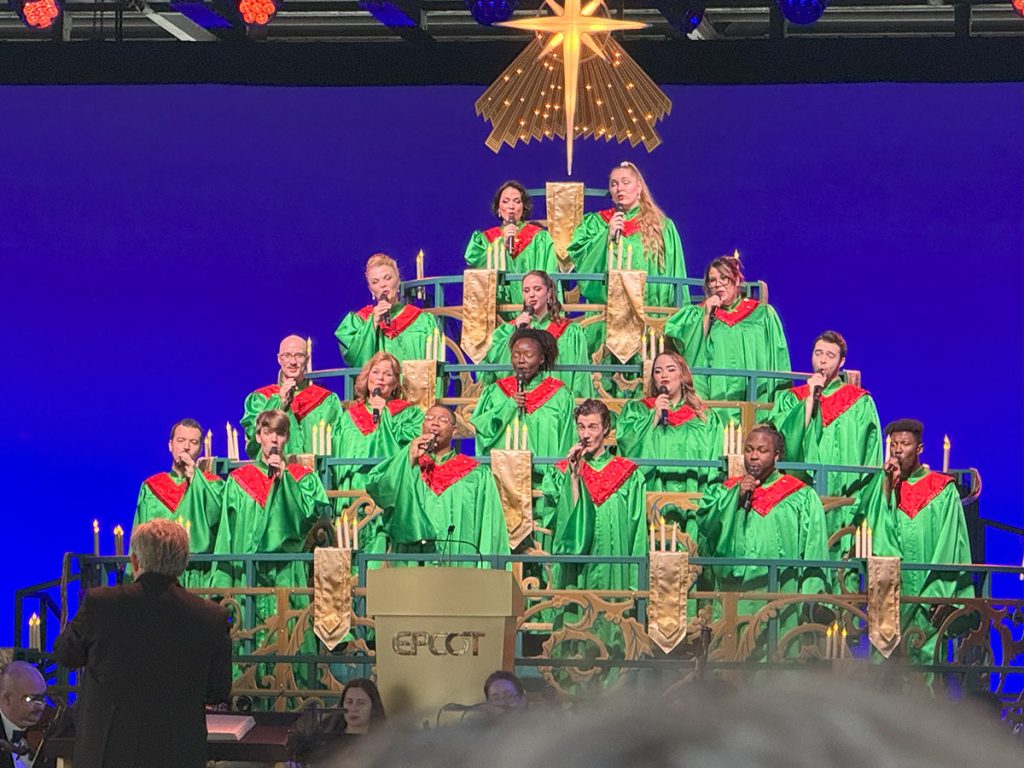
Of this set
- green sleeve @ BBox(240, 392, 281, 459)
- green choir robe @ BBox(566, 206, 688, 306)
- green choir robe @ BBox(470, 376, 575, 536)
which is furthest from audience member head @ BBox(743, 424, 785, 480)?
green sleeve @ BBox(240, 392, 281, 459)

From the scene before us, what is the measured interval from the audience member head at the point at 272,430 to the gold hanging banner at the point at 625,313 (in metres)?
2.73

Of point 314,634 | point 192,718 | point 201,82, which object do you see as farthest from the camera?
point 201,82

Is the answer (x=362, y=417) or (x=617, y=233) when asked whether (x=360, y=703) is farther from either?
(x=617, y=233)

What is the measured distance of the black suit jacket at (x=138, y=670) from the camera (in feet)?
14.4

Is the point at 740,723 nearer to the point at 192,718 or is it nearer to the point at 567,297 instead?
the point at 192,718

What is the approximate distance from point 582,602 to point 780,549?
142 centimetres

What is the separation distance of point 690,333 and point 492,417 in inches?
61.5

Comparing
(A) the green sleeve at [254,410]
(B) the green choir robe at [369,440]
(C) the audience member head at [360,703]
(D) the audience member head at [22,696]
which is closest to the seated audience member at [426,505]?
(B) the green choir robe at [369,440]

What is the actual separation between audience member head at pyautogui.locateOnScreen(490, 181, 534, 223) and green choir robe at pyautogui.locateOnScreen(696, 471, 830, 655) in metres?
3.24

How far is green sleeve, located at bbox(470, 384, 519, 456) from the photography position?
37.6ft

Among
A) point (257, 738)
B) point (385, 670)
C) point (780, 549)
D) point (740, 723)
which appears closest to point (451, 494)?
point (780, 549)

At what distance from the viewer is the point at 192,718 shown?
4.50 metres

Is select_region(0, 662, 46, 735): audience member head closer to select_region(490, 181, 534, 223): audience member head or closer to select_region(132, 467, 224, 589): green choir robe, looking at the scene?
select_region(132, 467, 224, 589): green choir robe

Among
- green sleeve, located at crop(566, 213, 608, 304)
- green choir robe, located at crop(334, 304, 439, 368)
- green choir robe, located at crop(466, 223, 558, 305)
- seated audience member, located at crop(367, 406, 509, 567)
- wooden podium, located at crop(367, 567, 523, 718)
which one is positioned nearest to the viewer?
wooden podium, located at crop(367, 567, 523, 718)
